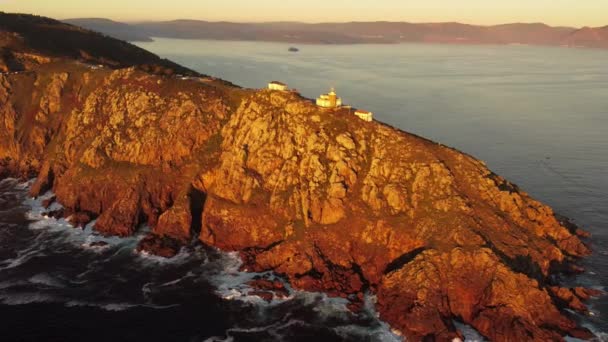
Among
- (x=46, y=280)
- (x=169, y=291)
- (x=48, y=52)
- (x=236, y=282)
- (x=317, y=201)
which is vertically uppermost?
(x=48, y=52)

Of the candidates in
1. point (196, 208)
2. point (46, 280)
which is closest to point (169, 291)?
point (46, 280)

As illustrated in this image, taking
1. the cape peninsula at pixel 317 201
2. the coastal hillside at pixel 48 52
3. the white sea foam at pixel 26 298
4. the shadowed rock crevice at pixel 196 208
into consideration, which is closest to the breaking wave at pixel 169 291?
the white sea foam at pixel 26 298

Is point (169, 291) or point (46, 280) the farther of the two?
point (46, 280)

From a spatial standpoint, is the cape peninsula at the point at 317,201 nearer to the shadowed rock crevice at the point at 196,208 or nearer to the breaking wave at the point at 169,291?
the shadowed rock crevice at the point at 196,208

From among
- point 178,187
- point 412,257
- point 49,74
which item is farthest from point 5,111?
point 412,257

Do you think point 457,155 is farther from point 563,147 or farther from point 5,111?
point 5,111

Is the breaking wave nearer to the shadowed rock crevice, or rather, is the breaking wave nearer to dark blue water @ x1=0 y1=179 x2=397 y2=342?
dark blue water @ x1=0 y1=179 x2=397 y2=342

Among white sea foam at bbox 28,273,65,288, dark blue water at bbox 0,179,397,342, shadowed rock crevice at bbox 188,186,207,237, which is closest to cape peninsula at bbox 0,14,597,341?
shadowed rock crevice at bbox 188,186,207,237

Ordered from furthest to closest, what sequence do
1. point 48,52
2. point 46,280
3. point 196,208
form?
point 48,52 → point 196,208 → point 46,280

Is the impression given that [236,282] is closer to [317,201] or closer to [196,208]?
[317,201]

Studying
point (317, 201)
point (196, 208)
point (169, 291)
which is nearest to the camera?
point (169, 291)
